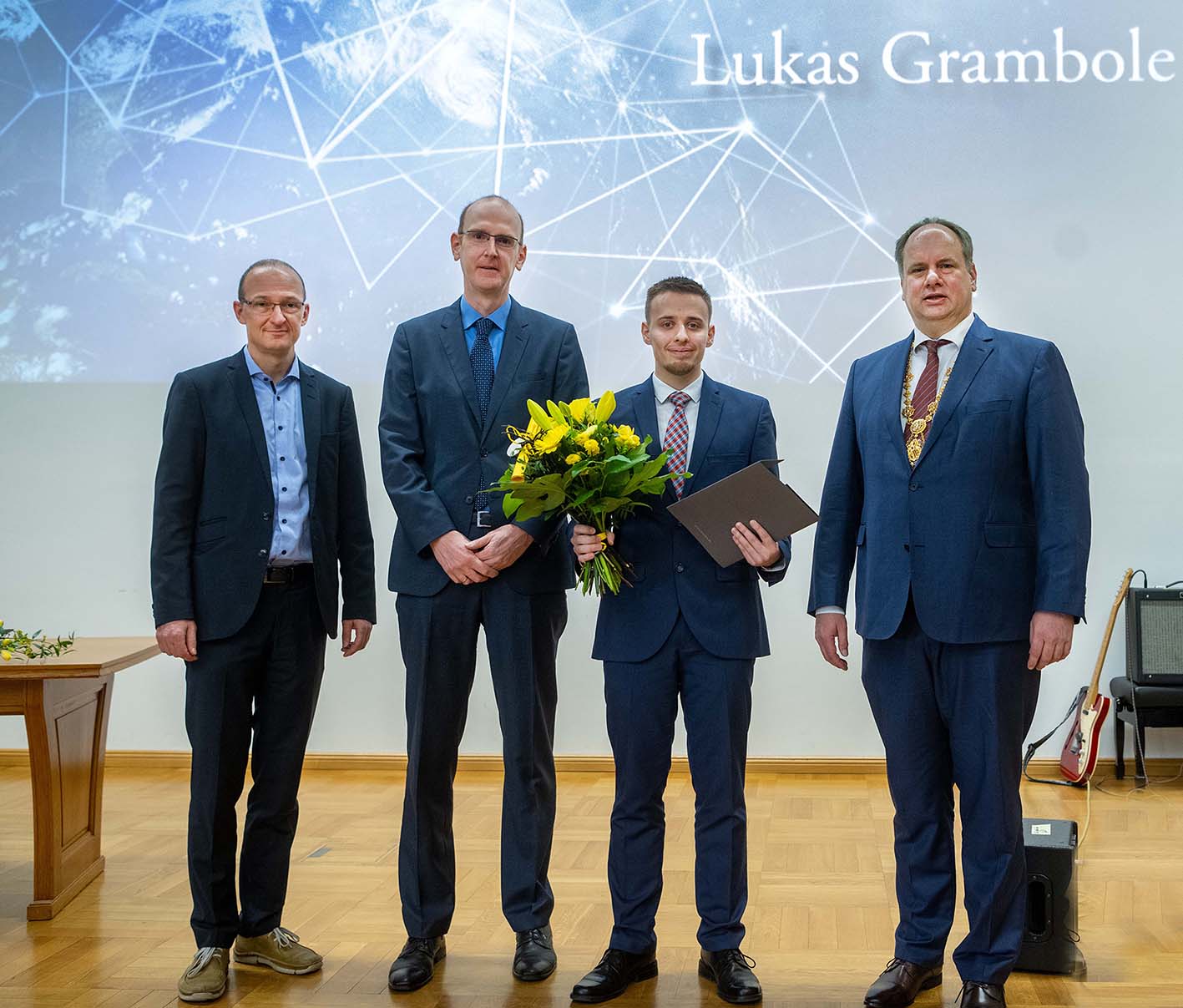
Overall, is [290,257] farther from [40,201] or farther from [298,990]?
[298,990]

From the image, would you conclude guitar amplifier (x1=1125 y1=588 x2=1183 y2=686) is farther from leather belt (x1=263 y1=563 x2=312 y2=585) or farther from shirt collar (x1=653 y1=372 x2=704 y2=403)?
leather belt (x1=263 y1=563 x2=312 y2=585)

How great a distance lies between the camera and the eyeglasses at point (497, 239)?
294 centimetres

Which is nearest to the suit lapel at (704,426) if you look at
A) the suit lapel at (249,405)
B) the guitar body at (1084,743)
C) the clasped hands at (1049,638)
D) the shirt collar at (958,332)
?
the shirt collar at (958,332)

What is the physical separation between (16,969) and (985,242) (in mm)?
4507

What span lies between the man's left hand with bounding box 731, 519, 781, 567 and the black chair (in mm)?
3097

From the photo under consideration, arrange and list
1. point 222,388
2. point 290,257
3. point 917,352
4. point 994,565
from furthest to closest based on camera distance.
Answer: point 290,257
point 222,388
point 917,352
point 994,565

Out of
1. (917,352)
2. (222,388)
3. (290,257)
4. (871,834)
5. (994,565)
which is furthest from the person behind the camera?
(290,257)

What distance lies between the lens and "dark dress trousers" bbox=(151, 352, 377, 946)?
9.50 feet

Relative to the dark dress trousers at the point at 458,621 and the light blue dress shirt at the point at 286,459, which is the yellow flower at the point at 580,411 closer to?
the dark dress trousers at the point at 458,621

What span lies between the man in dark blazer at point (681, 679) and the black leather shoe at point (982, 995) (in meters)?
0.44

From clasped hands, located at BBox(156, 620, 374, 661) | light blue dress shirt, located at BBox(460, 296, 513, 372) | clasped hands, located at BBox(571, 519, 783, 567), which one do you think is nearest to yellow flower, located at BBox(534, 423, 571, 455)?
clasped hands, located at BBox(571, 519, 783, 567)

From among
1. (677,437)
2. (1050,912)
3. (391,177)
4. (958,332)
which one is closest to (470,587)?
(677,437)

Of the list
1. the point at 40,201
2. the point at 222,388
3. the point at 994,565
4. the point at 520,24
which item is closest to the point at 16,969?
the point at 222,388

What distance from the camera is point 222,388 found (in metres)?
2.97
